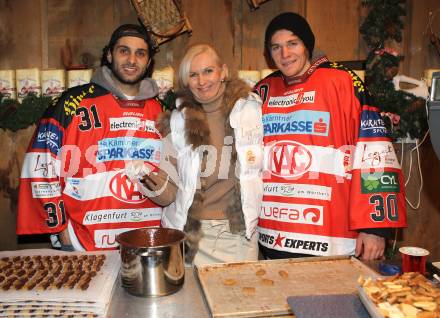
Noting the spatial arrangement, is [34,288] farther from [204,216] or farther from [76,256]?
[204,216]

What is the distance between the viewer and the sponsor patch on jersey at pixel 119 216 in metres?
2.58

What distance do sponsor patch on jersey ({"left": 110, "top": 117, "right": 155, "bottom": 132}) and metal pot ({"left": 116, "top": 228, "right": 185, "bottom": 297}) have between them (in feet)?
4.21

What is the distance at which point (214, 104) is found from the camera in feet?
8.11

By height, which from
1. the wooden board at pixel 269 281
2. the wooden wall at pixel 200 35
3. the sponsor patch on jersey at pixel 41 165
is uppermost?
the wooden wall at pixel 200 35

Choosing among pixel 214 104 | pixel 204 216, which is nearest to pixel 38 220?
pixel 204 216

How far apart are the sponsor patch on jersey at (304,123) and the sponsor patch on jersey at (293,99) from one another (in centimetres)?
6

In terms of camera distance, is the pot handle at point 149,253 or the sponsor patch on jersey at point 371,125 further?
the sponsor patch on jersey at point 371,125

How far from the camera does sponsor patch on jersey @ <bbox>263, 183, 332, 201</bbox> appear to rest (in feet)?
7.80

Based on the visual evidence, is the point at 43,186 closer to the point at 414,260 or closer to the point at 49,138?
the point at 49,138

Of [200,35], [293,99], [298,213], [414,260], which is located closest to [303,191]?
[298,213]

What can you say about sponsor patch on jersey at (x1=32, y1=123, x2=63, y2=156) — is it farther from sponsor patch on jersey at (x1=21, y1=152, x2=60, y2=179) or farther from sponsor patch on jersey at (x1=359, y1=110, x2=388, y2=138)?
sponsor patch on jersey at (x1=359, y1=110, x2=388, y2=138)

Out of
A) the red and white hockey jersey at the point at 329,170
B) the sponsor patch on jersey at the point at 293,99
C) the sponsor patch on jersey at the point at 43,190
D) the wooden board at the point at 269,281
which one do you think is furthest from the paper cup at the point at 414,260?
the sponsor patch on jersey at the point at 43,190

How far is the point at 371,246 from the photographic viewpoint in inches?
91.3

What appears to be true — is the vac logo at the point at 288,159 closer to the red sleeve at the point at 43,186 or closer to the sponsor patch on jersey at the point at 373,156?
the sponsor patch on jersey at the point at 373,156
